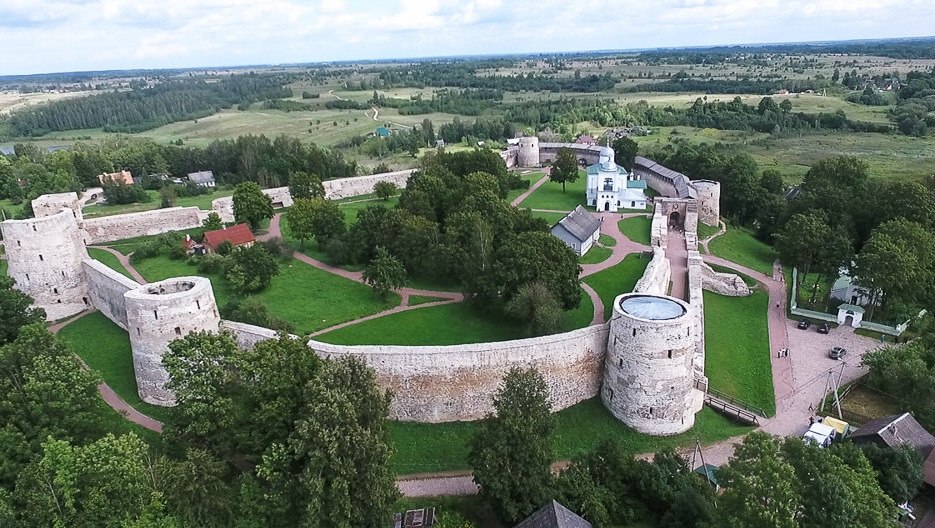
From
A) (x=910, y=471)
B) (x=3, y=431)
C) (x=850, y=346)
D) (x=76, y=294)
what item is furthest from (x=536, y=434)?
(x=76, y=294)

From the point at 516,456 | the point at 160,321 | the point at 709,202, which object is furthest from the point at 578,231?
the point at 160,321

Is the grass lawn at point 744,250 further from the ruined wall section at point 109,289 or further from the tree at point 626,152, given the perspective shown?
the ruined wall section at point 109,289

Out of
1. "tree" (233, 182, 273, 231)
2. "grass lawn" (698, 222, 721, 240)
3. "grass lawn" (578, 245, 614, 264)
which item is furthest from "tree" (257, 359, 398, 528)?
"grass lawn" (698, 222, 721, 240)

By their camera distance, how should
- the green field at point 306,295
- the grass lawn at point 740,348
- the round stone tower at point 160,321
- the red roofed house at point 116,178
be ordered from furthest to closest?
the red roofed house at point 116,178, the green field at point 306,295, the grass lawn at point 740,348, the round stone tower at point 160,321

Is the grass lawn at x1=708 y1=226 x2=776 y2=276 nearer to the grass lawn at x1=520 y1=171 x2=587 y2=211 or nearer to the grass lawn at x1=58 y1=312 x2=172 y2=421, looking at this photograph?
the grass lawn at x1=520 y1=171 x2=587 y2=211

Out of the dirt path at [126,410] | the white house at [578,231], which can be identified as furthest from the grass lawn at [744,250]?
the dirt path at [126,410]

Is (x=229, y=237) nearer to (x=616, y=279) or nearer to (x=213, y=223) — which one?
(x=213, y=223)

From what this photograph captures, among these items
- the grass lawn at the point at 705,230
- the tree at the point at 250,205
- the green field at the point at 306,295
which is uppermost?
the tree at the point at 250,205
